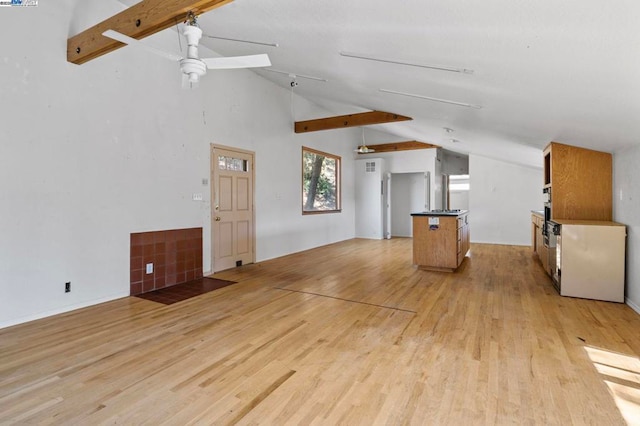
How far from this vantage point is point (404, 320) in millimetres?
3105

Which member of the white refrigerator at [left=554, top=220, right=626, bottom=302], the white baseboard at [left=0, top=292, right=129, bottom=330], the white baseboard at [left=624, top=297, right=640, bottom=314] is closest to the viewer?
the white baseboard at [left=0, top=292, right=129, bottom=330]

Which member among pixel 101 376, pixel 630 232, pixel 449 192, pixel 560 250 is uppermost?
pixel 449 192

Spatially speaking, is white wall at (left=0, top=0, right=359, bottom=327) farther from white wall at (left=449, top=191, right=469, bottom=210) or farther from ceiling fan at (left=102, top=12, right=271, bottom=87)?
white wall at (left=449, top=191, right=469, bottom=210)

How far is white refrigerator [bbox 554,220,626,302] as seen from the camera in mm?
3582

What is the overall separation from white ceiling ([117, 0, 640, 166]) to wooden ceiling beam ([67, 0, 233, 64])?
750mm

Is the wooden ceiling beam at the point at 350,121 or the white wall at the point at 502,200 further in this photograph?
the white wall at the point at 502,200

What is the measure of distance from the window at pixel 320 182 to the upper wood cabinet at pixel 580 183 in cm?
476

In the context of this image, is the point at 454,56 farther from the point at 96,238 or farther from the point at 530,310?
the point at 96,238

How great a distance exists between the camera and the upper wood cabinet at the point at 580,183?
13.7 feet

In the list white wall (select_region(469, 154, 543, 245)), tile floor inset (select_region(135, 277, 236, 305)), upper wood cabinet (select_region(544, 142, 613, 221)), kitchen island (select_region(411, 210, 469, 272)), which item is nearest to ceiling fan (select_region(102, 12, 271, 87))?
tile floor inset (select_region(135, 277, 236, 305))

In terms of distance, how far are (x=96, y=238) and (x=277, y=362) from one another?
2.73 m

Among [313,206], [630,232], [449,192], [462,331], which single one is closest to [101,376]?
[462,331]

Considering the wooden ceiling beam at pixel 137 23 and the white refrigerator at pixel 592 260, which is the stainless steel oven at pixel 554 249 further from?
the wooden ceiling beam at pixel 137 23

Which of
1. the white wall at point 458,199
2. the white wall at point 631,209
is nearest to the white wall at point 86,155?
the white wall at point 631,209
